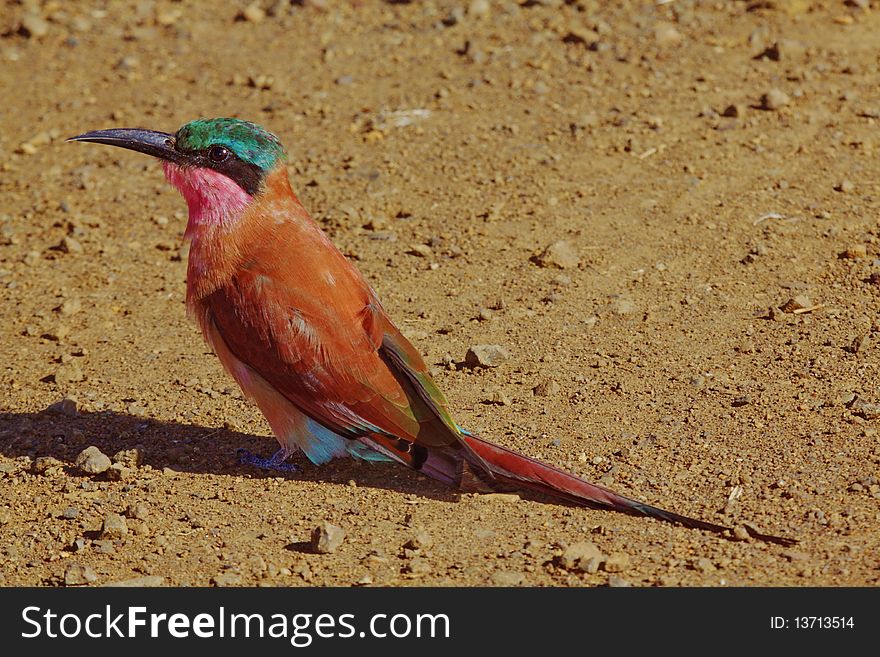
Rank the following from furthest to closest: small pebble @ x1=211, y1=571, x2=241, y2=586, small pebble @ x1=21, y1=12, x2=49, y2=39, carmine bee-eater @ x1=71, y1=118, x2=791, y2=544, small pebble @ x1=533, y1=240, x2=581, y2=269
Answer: small pebble @ x1=21, y1=12, x2=49, y2=39
small pebble @ x1=533, y1=240, x2=581, y2=269
carmine bee-eater @ x1=71, y1=118, x2=791, y2=544
small pebble @ x1=211, y1=571, x2=241, y2=586

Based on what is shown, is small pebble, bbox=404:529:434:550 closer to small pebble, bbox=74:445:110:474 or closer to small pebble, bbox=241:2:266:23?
small pebble, bbox=74:445:110:474

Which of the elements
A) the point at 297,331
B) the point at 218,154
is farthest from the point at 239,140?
the point at 297,331

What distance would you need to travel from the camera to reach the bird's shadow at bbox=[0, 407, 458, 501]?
4875 millimetres

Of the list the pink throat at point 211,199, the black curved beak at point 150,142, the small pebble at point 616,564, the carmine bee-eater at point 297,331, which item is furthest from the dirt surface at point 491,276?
the black curved beak at point 150,142

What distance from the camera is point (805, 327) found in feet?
18.1

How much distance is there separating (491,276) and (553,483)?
79.1 inches

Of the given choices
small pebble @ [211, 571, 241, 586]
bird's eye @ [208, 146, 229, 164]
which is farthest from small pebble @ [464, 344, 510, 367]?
small pebble @ [211, 571, 241, 586]

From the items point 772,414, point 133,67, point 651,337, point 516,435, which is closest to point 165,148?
point 516,435

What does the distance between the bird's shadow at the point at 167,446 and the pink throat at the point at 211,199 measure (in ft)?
2.83

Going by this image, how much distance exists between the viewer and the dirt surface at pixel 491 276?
4348 mm

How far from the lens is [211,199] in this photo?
4.88m

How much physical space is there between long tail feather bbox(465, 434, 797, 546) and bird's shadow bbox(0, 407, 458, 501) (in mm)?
231

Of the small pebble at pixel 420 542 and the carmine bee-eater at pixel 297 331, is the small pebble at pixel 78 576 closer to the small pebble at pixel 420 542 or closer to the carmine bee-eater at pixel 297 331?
the carmine bee-eater at pixel 297 331

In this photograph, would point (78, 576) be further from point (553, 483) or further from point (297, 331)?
point (553, 483)
